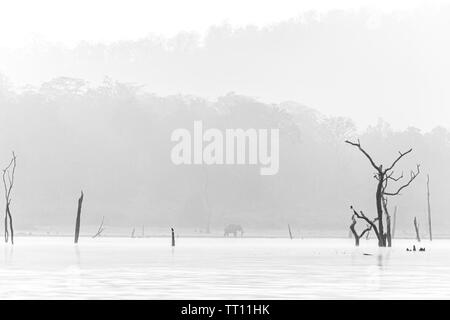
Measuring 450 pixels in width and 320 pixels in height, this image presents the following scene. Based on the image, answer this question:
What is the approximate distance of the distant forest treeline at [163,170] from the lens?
457 ft

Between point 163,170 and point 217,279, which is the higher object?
point 163,170

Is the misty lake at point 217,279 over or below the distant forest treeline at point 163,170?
below

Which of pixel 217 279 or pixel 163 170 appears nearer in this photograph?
pixel 217 279

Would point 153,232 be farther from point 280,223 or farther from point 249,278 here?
point 249,278

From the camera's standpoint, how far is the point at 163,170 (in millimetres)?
149000

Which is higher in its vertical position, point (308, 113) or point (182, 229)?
point (308, 113)

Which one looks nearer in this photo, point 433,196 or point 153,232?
point 153,232

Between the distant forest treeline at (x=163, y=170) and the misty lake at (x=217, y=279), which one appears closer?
the misty lake at (x=217, y=279)

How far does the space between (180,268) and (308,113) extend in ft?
492

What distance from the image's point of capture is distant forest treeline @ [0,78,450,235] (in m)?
139

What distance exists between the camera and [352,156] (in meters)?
173
